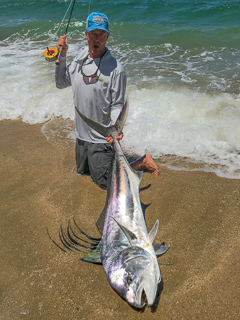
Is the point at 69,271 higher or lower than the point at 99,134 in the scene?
lower

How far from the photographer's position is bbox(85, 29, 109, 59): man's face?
10.4 ft

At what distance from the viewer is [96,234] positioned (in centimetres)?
321

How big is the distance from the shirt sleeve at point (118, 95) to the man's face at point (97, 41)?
0.34 m

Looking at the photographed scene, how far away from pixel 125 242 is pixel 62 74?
210 centimetres

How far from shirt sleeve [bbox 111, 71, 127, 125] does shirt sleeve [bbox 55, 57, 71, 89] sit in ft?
2.05

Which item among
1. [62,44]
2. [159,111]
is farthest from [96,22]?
[159,111]

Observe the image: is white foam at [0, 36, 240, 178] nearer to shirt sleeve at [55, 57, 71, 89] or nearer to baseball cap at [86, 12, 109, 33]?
shirt sleeve at [55, 57, 71, 89]

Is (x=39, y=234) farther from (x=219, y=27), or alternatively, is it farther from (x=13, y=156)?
(x=219, y=27)

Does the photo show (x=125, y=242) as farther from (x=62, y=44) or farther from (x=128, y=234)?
(x=62, y=44)

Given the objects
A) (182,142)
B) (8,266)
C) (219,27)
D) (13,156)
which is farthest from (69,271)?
(219,27)

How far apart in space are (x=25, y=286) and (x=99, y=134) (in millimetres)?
1823

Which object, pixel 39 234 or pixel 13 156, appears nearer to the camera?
pixel 39 234

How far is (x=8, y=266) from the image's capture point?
291cm

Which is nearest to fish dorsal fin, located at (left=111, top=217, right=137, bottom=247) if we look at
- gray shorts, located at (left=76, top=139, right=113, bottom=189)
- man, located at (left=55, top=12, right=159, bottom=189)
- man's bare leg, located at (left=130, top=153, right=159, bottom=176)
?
man, located at (left=55, top=12, right=159, bottom=189)
